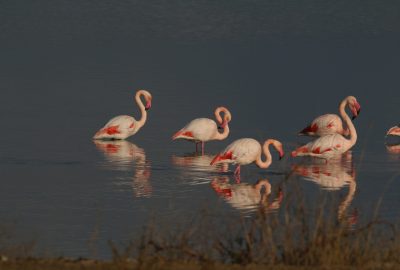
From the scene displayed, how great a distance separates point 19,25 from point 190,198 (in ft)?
65.2

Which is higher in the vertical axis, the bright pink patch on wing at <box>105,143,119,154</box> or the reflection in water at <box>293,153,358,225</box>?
the bright pink patch on wing at <box>105,143,119,154</box>

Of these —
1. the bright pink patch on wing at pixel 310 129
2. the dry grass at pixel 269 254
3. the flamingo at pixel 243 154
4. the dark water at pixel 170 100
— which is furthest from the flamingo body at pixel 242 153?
the dry grass at pixel 269 254

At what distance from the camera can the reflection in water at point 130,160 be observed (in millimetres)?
12766

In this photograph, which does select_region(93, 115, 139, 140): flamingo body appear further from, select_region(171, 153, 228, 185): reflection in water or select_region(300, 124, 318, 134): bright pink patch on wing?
select_region(300, 124, 318, 134): bright pink patch on wing

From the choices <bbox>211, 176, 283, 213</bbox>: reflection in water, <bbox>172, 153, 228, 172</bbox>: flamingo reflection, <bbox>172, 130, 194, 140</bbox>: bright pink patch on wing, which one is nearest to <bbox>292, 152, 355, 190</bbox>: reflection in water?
<bbox>211, 176, 283, 213</bbox>: reflection in water

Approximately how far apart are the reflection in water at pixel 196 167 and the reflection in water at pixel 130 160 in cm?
47

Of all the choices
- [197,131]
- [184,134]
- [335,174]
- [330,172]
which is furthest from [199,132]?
[335,174]

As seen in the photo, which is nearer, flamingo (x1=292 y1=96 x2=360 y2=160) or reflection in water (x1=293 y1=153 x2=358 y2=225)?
reflection in water (x1=293 y1=153 x2=358 y2=225)

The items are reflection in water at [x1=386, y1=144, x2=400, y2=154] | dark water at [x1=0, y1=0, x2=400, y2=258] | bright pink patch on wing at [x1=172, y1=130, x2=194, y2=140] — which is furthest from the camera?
bright pink patch on wing at [x1=172, y1=130, x2=194, y2=140]

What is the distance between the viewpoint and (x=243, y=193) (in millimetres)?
12516

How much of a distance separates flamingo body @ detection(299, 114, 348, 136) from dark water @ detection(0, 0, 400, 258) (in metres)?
0.41

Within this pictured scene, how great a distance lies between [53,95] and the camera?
20.7 meters

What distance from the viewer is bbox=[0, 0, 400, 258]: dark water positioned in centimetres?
1161

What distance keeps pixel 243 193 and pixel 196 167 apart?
7.10 ft
